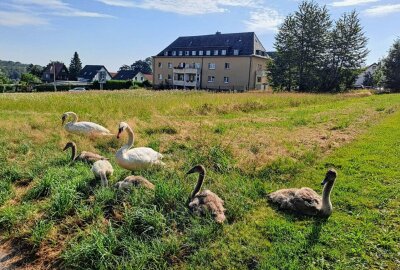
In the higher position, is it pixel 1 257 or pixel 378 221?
pixel 378 221

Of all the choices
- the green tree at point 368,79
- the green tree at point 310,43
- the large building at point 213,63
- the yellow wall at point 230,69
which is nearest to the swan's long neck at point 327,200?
the green tree at point 310,43

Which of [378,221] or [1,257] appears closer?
[1,257]

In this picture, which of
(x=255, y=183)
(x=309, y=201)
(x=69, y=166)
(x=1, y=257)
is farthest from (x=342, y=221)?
(x=69, y=166)

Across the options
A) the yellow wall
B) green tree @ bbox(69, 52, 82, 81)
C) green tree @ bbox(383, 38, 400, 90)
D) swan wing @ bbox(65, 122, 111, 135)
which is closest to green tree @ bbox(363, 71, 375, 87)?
green tree @ bbox(383, 38, 400, 90)

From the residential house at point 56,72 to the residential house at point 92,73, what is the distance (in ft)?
13.0

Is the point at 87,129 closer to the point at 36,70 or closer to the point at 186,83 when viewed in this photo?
the point at 186,83

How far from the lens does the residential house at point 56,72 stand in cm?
8256

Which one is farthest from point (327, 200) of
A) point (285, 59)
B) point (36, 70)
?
point (36, 70)

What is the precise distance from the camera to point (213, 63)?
6003cm

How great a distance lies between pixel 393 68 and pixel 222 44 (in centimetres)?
2770

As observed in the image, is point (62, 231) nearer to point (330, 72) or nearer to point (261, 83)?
point (330, 72)

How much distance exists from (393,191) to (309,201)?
2082 mm

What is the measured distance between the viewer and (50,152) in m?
8.26

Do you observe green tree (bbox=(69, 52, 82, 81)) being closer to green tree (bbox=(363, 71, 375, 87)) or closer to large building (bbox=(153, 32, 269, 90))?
large building (bbox=(153, 32, 269, 90))
